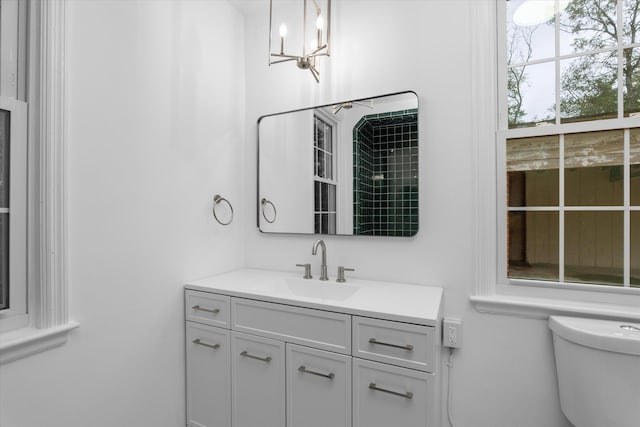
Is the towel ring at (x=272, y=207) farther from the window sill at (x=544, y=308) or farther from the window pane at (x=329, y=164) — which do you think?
the window sill at (x=544, y=308)

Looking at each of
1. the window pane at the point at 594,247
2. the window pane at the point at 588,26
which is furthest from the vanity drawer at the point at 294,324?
the window pane at the point at 588,26

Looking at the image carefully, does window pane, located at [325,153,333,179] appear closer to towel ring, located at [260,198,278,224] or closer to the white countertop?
towel ring, located at [260,198,278,224]

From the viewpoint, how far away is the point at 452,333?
5.20ft

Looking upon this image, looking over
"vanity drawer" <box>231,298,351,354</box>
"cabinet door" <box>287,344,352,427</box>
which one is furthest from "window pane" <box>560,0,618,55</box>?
"cabinet door" <box>287,344,352,427</box>

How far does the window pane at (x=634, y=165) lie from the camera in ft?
4.39

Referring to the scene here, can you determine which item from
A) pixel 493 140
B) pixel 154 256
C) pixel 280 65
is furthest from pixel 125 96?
pixel 493 140

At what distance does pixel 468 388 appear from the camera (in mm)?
1582

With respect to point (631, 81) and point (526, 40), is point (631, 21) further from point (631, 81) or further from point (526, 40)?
point (526, 40)

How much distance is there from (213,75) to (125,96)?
0.62 metres

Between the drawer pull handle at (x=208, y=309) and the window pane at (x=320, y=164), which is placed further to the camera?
the window pane at (x=320, y=164)

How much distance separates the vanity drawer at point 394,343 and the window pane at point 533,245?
670 millimetres

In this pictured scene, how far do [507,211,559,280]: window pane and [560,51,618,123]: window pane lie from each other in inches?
18.3

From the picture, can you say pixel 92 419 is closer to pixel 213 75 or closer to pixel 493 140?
pixel 213 75

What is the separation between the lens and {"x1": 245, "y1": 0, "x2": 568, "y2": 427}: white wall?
149cm
